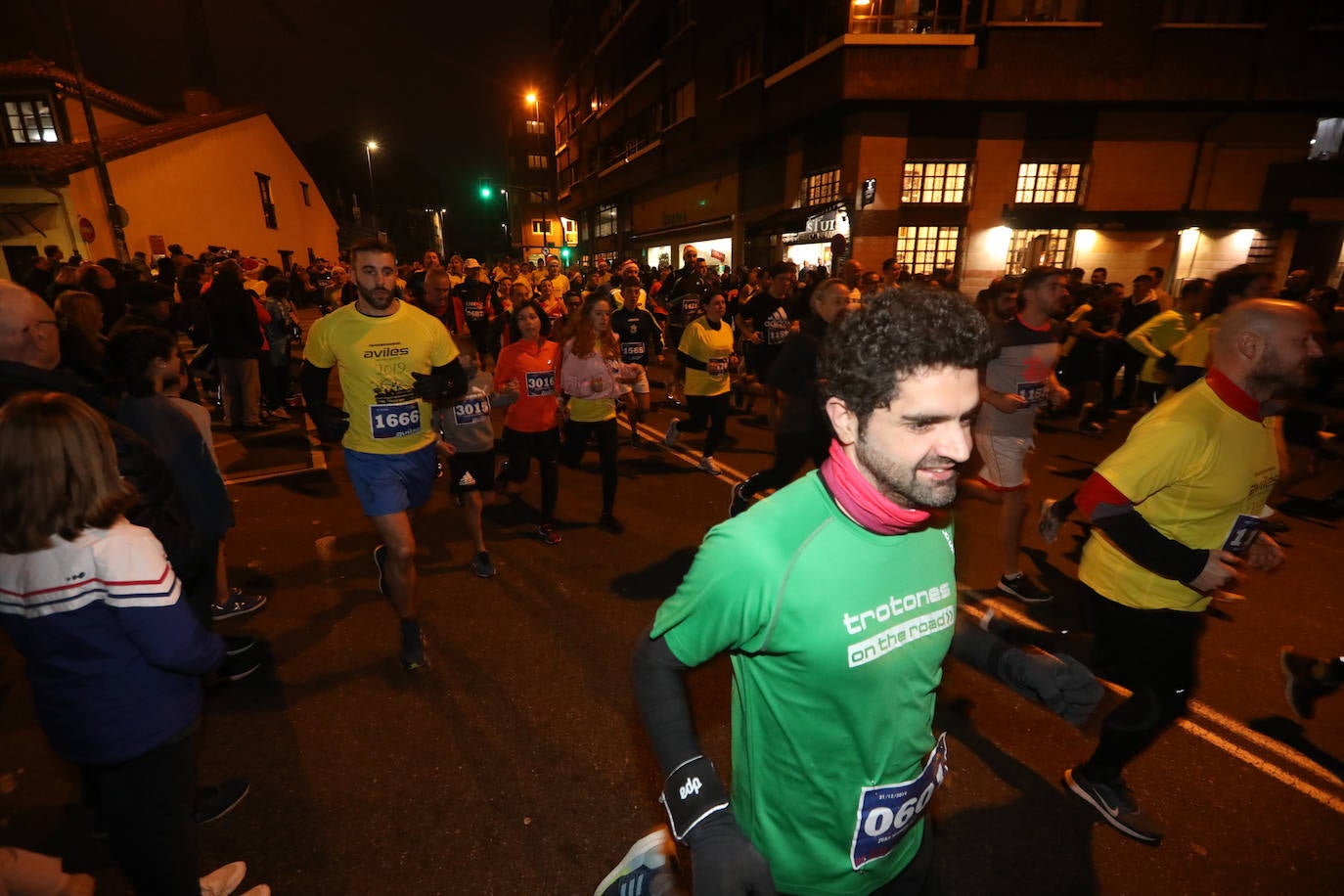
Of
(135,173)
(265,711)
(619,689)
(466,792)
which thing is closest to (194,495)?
(265,711)

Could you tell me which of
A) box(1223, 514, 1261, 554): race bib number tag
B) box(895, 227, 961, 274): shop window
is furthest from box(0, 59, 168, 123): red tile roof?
box(1223, 514, 1261, 554): race bib number tag

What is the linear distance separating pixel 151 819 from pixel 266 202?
34887 mm

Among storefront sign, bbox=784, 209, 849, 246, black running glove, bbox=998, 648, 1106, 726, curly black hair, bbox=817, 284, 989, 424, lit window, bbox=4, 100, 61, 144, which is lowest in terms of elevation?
black running glove, bbox=998, 648, 1106, 726

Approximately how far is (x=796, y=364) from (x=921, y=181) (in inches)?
694

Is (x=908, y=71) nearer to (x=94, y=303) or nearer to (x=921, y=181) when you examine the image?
(x=921, y=181)

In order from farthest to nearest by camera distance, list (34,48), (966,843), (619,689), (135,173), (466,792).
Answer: (34,48), (135,173), (619,689), (466,792), (966,843)

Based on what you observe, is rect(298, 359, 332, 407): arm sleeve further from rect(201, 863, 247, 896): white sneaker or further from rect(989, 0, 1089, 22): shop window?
rect(989, 0, 1089, 22): shop window

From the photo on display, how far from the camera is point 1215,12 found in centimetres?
1820

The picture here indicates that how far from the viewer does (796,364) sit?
514cm

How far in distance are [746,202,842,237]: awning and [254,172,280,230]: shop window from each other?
73.3 feet

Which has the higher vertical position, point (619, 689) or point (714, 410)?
point (714, 410)

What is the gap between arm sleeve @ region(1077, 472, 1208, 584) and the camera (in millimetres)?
2578

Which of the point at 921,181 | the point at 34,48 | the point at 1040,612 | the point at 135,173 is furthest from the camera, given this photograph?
the point at 34,48

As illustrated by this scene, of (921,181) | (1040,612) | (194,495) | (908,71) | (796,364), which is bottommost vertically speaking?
(1040,612)
